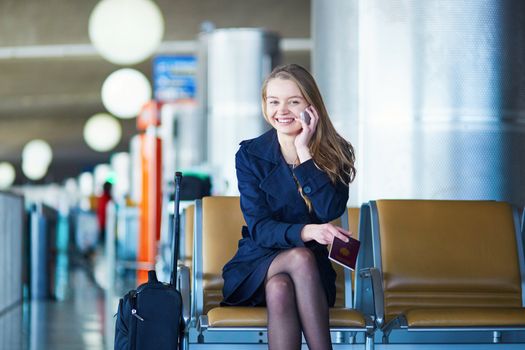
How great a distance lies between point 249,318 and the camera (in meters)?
3.69

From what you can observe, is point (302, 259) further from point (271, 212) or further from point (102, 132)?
point (102, 132)

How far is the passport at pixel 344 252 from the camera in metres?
3.57

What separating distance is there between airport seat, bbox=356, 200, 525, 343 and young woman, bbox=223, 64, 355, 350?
22.0 inches

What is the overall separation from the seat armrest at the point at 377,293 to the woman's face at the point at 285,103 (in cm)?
63

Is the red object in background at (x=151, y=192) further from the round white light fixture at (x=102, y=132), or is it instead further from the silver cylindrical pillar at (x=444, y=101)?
the silver cylindrical pillar at (x=444, y=101)

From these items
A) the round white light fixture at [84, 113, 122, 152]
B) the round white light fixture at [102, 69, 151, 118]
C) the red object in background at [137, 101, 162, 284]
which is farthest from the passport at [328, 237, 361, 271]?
the round white light fixture at [84, 113, 122, 152]

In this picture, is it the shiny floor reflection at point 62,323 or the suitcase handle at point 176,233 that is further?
the shiny floor reflection at point 62,323

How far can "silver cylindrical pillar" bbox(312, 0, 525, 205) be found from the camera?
220 inches


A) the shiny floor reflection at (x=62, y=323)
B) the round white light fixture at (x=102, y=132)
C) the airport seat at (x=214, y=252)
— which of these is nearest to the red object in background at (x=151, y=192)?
the shiny floor reflection at (x=62, y=323)

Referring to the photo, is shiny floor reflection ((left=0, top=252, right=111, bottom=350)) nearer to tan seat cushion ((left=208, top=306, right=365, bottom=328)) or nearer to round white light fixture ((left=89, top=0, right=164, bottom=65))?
round white light fixture ((left=89, top=0, right=164, bottom=65))

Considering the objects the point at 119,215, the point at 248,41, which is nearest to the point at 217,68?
the point at 248,41

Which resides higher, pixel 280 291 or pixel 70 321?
pixel 280 291

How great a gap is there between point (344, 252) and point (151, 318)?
711mm

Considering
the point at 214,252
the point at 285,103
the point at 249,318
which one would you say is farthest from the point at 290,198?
the point at 214,252
